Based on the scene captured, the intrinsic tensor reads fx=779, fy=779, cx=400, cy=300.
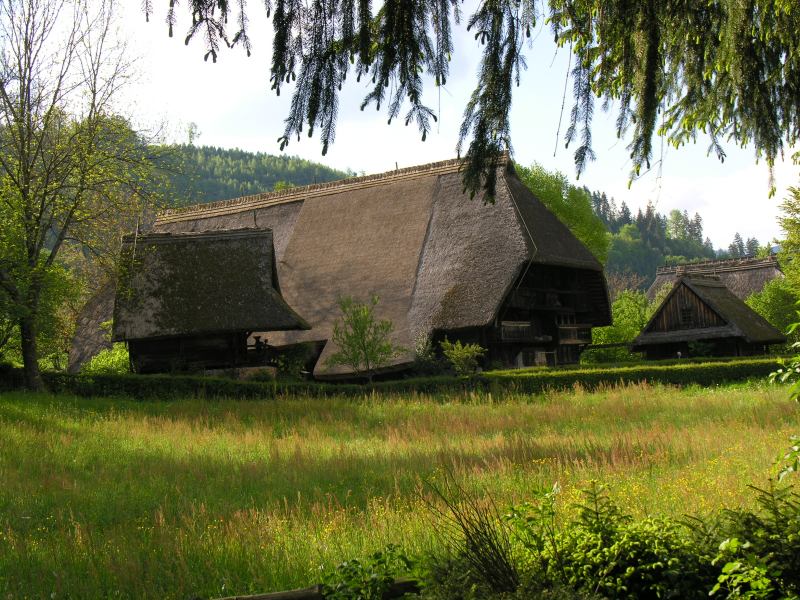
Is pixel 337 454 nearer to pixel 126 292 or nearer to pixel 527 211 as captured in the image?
pixel 126 292

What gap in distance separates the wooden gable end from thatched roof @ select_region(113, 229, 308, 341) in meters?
17.6

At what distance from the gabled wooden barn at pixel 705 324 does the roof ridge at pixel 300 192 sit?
40.0ft

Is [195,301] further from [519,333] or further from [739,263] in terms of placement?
[739,263]

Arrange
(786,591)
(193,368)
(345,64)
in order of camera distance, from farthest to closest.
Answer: (193,368) < (345,64) < (786,591)

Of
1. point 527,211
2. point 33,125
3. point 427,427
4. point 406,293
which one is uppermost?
point 33,125

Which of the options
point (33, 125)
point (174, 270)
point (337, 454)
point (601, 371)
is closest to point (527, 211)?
point (601, 371)

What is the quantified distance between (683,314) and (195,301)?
22.0 meters

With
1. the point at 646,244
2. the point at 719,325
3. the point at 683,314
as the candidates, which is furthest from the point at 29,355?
the point at 646,244

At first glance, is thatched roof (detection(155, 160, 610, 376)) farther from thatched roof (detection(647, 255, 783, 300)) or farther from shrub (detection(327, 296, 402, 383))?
thatched roof (detection(647, 255, 783, 300))

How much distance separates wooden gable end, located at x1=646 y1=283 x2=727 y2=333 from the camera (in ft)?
117

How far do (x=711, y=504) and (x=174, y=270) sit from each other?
25.8 m

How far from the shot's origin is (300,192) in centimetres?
4316

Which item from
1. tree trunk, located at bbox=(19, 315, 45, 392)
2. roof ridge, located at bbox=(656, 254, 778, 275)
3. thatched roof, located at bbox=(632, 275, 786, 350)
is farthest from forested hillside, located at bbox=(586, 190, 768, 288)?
tree trunk, located at bbox=(19, 315, 45, 392)

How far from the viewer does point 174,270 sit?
98.9 ft
